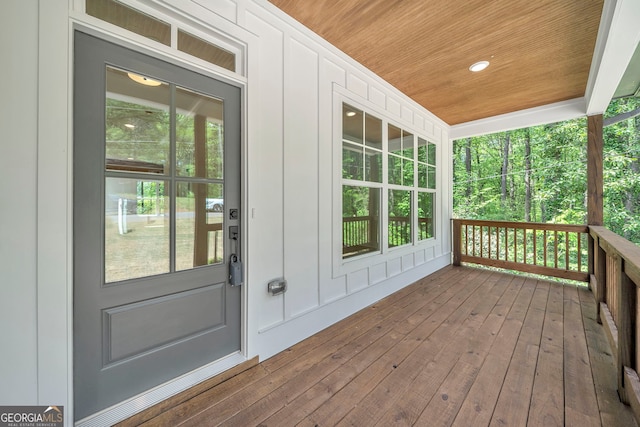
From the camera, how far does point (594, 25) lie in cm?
211

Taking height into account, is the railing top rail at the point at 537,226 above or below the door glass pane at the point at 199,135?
below

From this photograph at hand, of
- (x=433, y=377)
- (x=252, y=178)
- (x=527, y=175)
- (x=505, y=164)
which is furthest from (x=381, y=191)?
(x=505, y=164)

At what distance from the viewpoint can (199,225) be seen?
1.63 metres

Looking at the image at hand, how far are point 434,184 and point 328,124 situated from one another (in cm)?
279

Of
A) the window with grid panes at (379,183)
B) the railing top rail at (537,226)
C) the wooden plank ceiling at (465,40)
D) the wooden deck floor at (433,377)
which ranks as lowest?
the wooden deck floor at (433,377)

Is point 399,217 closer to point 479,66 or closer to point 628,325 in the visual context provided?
point 479,66

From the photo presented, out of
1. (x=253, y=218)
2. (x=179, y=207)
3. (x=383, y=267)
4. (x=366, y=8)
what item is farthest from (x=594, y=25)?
(x=179, y=207)

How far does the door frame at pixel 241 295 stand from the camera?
1.21 metres

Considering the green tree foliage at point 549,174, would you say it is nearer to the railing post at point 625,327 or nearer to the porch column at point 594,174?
the porch column at point 594,174

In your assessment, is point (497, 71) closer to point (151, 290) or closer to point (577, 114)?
point (577, 114)

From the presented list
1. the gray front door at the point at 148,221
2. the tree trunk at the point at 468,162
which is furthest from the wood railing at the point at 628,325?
the tree trunk at the point at 468,162

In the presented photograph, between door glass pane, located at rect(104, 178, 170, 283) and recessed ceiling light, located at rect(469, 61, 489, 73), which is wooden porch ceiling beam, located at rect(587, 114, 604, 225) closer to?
recessed ceiling light, located at rect(469, 61, 489, 73)

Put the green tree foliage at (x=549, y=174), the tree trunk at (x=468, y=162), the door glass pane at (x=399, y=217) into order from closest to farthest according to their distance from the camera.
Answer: the door glass pane at (x=399, y=217), the green tree foliage at (x=549, y=174), the tree trunk at (x=468, y=162)

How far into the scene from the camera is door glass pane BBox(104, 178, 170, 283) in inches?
52.2
